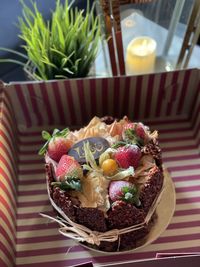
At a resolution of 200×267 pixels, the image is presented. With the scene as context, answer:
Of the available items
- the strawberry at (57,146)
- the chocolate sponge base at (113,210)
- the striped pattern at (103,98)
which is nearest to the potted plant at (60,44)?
the striped pattern at (103,98)

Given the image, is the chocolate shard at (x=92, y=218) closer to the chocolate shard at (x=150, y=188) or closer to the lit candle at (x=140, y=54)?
the chocolate shard at (x=150, y=188)

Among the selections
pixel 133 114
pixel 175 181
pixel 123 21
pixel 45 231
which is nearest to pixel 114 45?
pixel 123 21

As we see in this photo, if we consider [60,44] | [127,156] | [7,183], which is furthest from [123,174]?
[60,44]

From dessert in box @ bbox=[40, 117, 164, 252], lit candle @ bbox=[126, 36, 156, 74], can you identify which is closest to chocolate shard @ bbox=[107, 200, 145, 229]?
dessert in box @ bbox=[40, 117, 164, 252]

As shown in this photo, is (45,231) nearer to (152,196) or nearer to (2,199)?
(2,199)

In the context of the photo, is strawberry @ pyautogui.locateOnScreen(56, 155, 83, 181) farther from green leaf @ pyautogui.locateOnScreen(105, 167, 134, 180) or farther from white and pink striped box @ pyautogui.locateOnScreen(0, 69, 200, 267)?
white and pink striped box @ pyautogui.locateOnScreen(0, 69, 200, 267)

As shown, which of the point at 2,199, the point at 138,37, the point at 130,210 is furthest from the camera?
the point at 138,37

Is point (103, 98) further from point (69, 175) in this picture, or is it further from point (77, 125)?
point (69, 175)
